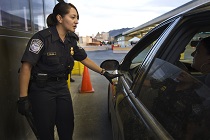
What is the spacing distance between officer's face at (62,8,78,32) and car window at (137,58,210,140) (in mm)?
1178

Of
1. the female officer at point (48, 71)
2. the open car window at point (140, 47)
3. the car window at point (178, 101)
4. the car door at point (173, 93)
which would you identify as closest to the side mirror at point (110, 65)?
the open car window at point (140, 47)

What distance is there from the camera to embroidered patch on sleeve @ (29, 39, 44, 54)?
2.17 meters

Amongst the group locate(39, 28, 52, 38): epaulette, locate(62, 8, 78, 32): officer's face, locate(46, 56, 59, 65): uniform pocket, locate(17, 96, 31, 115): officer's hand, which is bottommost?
locate(17, 96, 31, 115): officer's hand

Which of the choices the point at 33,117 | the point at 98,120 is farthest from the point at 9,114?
the point at 98,120

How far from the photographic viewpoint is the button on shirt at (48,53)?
7.13 feet

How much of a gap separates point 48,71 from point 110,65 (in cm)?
88

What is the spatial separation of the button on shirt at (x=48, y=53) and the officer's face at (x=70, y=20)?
0.40ft

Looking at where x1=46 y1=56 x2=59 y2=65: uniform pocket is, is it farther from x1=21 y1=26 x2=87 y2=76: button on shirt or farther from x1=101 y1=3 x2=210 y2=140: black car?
x1=101 y1=3 x2=210 y2=140: black car

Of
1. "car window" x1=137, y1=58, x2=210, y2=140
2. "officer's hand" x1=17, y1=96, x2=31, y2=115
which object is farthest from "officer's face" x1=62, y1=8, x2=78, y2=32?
"car window" x1=137, y1=58, x2=210, y2=140

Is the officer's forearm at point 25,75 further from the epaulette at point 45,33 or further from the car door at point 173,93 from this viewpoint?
the car door at point 173,93

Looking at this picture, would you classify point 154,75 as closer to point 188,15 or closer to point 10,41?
point 188,15

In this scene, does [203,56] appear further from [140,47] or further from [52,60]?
[52,60]

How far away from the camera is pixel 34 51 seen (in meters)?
2.17

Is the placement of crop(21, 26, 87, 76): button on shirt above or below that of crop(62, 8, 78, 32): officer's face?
below
